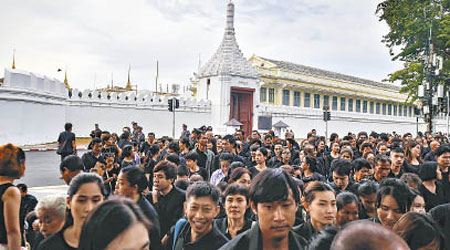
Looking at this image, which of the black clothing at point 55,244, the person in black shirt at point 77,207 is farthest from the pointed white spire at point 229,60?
the black clothing at point 55,244

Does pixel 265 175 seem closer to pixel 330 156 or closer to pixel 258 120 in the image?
pixel 330 156

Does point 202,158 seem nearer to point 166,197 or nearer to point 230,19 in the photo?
point 166,197

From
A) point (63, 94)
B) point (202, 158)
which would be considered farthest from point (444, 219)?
point (63, 94)

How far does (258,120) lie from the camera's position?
29.7 meters

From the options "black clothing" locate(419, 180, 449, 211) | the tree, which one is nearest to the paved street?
"black clothing" locate(419, 180, 449, 211)

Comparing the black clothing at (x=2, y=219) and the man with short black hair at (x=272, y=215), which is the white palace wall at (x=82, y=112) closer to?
the black clothing at (x=2, y=219)

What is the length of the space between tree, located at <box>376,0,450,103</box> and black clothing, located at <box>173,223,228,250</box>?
22.0 meters

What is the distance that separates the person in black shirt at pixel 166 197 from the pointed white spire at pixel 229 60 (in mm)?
23451

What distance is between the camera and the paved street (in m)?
10.2

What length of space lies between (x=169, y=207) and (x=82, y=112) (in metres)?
20.4

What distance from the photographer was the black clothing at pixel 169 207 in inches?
164

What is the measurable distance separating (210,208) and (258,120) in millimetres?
26501

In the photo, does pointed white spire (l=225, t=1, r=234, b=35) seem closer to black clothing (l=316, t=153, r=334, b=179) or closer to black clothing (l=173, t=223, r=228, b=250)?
black clothing (l=316, t=153, r=334, b=179)

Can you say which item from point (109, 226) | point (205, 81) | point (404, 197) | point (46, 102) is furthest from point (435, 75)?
point (109, 226)
